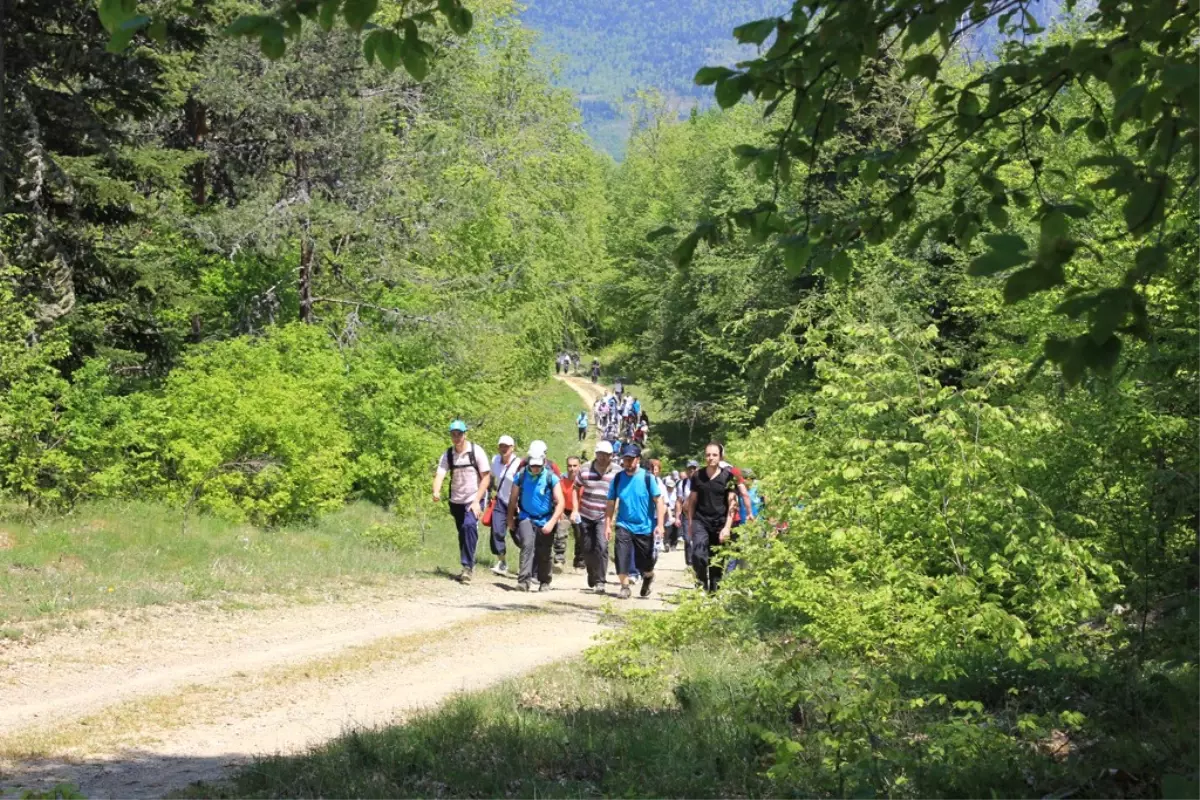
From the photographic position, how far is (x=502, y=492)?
16766 millimetres

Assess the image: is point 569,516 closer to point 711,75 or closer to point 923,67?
point 923,67

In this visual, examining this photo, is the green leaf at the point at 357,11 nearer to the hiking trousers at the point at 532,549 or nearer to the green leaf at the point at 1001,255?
the green leaf at the point at 1001,255

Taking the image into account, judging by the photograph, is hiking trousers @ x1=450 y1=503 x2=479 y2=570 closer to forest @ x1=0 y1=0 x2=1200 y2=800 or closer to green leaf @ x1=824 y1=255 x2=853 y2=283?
forest @ x1=0 y1=0 x2=1200 y2=800

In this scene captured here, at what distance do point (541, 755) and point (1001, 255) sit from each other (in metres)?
4.84

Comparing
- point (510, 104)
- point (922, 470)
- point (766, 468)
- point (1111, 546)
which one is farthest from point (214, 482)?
point (510, 104)

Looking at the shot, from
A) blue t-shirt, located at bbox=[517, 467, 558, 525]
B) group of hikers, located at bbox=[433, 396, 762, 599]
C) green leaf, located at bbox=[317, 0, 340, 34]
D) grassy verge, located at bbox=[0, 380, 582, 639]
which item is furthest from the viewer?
blue t-shirt, located at bbox=[517, 467, 558, 525]

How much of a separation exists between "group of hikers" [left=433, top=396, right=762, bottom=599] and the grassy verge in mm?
1252

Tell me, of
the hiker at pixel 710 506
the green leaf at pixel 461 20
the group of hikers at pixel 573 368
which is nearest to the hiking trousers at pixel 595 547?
the hiker at pixel 710 506

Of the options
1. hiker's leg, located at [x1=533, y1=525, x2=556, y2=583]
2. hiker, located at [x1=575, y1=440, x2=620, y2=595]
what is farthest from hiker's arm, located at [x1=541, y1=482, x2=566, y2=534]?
hiker, located at [x1=575, y1=440, x2=620, y2=595]

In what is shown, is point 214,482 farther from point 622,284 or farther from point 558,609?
point 622,284

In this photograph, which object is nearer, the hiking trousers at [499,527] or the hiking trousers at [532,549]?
the hiking trousers at [532,549]

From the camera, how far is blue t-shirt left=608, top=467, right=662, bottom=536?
49.0ft

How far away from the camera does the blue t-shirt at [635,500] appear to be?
14922mm

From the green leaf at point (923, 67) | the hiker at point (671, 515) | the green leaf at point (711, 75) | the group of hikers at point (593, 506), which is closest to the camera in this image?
the green leaf at point (711, 75)
